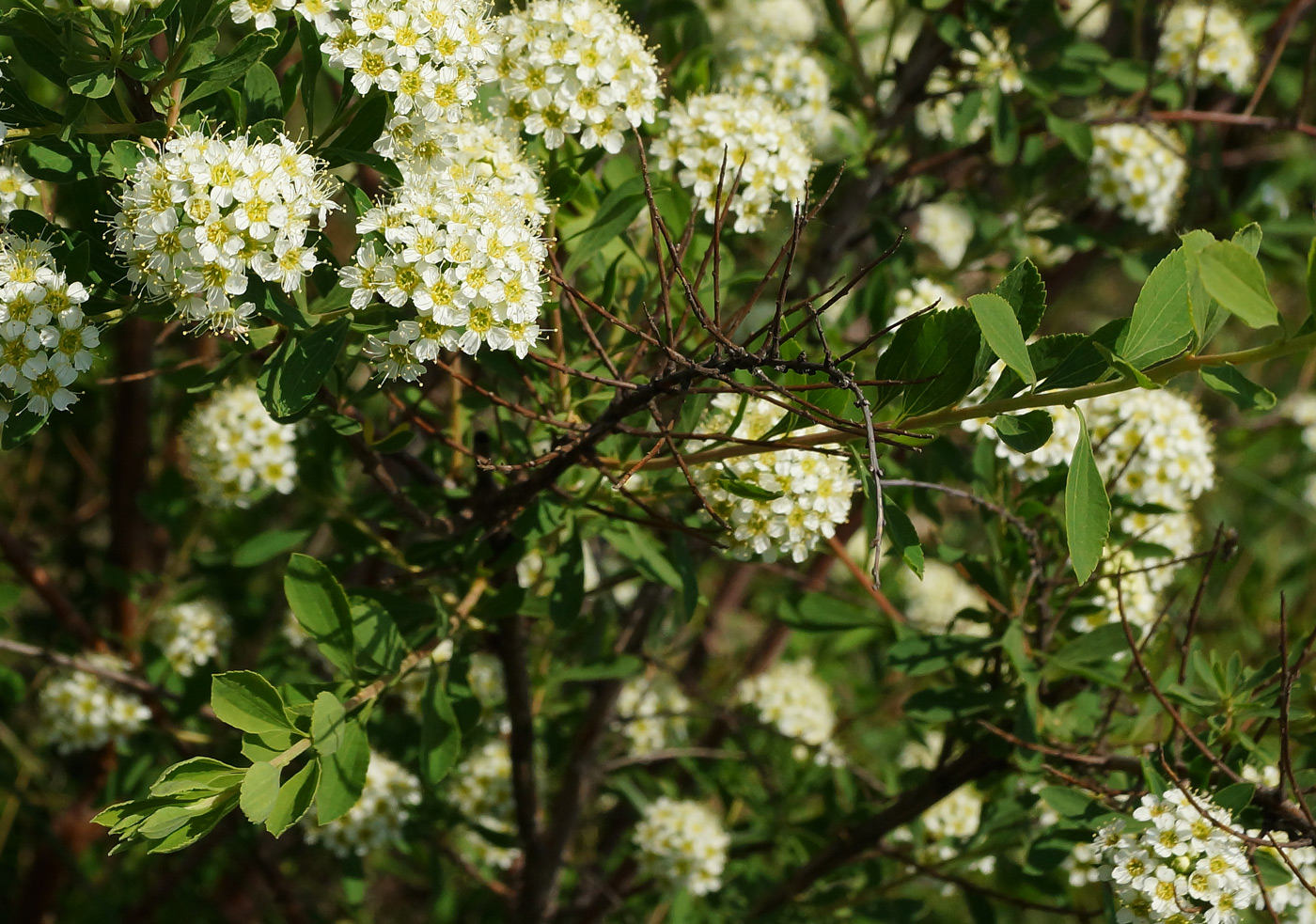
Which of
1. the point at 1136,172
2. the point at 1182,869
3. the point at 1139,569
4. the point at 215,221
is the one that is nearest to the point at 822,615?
the point at 1139,569

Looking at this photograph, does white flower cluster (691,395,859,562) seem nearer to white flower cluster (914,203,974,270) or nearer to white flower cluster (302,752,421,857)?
white flower cluster (302,752,421,857)

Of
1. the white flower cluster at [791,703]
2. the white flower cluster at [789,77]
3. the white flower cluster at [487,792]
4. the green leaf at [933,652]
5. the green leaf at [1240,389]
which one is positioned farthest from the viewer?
the white flower cluster at [791,703]

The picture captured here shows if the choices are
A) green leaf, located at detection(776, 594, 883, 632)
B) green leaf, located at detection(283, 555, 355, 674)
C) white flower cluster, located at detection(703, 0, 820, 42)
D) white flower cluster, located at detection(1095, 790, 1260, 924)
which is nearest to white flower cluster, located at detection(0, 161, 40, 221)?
green leaf, located at detection(283, 555, 355, 674)

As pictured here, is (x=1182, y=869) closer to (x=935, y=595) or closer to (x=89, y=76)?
(x=89, y=76)

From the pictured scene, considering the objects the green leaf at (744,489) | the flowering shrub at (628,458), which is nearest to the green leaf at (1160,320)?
the flowering shrub at (628,458)

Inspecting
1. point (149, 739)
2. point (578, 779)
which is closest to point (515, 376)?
point (578, 779)

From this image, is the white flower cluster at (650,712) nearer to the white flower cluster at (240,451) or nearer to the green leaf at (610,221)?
the white flower cluster at (240,451)
